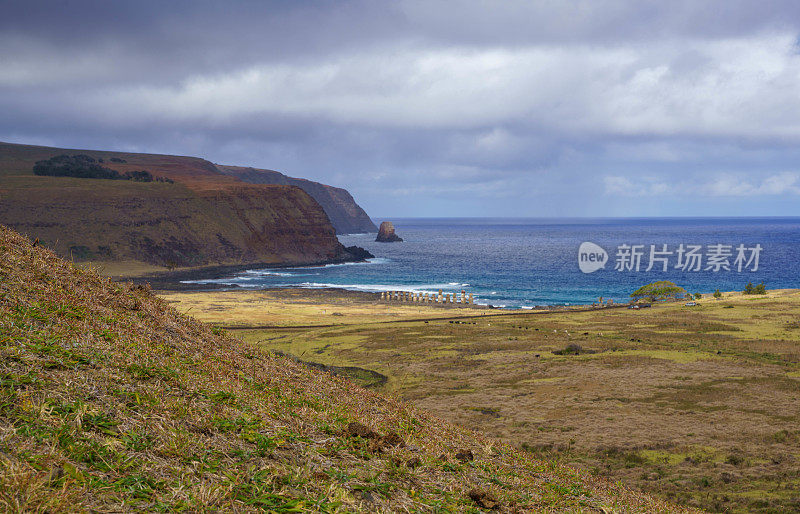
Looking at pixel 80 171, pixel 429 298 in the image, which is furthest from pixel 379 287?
pixel 80 171

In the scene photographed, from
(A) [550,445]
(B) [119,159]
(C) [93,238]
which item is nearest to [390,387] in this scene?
(A) [550,445]

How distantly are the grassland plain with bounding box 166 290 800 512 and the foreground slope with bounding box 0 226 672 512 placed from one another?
4.59 meters

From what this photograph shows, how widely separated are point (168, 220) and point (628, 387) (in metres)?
118

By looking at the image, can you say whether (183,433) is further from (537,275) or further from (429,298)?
(537,275)

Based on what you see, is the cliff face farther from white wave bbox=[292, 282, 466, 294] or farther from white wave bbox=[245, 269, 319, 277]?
white wave bbox=[292, 282, 466, 294]

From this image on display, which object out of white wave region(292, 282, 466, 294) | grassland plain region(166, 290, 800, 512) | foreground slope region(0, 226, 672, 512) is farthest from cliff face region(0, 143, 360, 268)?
foreground slope region(0, 226, 672, 512)

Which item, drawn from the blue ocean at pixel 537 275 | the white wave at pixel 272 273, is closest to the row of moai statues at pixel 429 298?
the blue ocean at pixel 537 275

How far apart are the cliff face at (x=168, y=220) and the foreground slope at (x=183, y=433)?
328 feet

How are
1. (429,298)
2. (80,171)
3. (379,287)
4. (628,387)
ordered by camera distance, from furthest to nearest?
(80,171) → (379,287) → (429,298) → (628,387)

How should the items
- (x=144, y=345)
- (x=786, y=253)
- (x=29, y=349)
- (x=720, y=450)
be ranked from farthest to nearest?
(x=786, y=253) < (x=720, y=450) < (x=144, y=345) < (x=29, y=349)

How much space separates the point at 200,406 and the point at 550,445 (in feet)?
40.0

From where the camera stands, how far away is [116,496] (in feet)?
13.9

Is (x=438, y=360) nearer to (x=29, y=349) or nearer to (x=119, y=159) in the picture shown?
(x=29, y=349)

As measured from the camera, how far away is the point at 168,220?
399 ft
